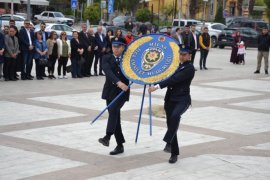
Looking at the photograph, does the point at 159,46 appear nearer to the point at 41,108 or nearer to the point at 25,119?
the point at 25,119

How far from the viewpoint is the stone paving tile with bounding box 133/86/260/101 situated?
16.4 metres

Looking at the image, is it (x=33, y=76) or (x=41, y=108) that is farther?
(x=33, y=76)

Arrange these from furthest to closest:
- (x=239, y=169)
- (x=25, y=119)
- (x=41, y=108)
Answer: (x=41, y=108)
(x=25, y=119)
(x=239, y=169)

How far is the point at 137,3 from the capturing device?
69125mm

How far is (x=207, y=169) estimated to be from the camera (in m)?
8.70

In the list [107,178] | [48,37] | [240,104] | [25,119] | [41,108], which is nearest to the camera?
[107,178]

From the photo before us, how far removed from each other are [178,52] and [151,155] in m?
1.68

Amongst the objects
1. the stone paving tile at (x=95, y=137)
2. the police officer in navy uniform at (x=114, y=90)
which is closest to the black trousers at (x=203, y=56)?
the stone paving tile at (x=95, y=137)

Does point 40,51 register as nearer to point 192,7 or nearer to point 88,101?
point 88,101

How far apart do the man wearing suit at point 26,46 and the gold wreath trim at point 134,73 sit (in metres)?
9.73

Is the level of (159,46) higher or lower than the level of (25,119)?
higher

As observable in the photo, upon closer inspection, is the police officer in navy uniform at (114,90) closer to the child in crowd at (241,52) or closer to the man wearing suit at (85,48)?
the man wearing suit at (85,48)

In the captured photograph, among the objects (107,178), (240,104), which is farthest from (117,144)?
(240,104)

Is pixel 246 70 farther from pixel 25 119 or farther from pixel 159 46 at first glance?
pixel 159 46
